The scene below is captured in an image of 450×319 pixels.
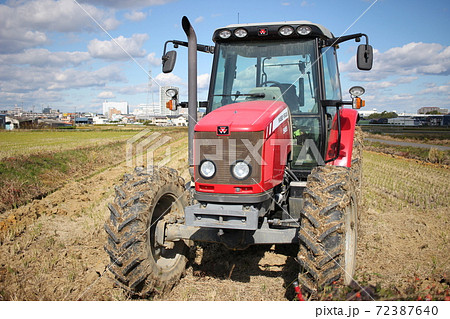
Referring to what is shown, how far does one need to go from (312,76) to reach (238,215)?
7.41ft

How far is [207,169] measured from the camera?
3980 millimetres

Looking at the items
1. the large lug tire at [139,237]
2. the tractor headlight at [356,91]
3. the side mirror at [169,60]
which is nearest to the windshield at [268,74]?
the side mirror at [169,60]

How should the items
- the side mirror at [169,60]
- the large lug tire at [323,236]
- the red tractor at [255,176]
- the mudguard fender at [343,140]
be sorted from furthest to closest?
1. the mudguard fender at [343,140]
2. the side mirror at [169,60]
3. the red tractor at [255,176]
4. the large lug tire at [323,236]

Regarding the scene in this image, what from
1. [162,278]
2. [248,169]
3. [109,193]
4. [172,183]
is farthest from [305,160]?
[109,193]

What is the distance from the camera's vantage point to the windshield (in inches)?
196

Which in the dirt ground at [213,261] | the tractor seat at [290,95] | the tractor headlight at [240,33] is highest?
the tractor headlight at [240,33]

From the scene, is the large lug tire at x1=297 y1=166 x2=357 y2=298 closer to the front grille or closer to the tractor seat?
the front grille

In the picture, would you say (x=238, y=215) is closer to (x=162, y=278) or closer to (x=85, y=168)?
(x=162, y=278)

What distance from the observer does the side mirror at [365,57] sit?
15.3 feet

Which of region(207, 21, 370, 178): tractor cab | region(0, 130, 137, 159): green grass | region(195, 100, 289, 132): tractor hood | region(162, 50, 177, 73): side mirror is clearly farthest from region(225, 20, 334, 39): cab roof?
region(0, 130, 137, 159): green grass

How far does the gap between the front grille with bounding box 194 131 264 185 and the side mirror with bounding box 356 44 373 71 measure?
175cm

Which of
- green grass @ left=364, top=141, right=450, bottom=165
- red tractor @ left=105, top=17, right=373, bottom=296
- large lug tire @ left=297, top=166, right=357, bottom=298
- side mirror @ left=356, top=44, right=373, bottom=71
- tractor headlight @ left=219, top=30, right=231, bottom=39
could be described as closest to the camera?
large lug tire @ left=297, top=166, right=357, bottom=298

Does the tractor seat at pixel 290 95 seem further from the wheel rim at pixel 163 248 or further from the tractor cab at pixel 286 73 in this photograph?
the wheel rim at pixel 163 248

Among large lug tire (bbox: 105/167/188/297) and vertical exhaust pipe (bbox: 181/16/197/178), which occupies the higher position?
vertical exhaust pipe (bbox: 181/16/197/178)
